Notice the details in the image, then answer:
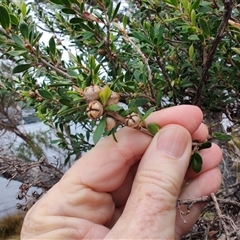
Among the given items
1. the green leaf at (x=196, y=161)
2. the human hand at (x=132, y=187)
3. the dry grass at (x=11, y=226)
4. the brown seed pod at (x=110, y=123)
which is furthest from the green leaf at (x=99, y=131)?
the dry grass at (x=11, y=226)

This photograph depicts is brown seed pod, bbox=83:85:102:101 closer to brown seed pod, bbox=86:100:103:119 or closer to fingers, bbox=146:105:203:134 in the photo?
brown seed pod, bbox=86:100:103:119

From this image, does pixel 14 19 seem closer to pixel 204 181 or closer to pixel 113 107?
pixel 113 107

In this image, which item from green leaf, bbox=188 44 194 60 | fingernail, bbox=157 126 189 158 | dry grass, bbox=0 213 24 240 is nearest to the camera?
fingernail, bbox=157 126 189 158

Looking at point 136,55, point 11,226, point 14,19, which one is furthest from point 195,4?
point 11,226

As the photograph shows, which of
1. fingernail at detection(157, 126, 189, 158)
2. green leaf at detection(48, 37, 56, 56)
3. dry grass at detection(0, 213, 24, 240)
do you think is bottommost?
dry grass at detection(0, 213, 24, 240)

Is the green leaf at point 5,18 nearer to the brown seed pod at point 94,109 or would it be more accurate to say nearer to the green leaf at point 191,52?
the brown seed pod at point 94,109

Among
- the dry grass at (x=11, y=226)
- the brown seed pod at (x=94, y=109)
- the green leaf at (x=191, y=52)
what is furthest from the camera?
the dry grass at (x=11, y=226)

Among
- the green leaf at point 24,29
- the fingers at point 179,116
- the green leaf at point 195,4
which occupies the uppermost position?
the green leaf at point 195,4

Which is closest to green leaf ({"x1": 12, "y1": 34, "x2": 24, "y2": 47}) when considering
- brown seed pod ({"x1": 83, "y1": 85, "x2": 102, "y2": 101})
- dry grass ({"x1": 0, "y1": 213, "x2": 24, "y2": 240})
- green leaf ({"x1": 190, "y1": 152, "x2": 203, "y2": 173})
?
brown seed pod ({"x1": 83, "y1": 85, "x2": 102, "y2": 101})
